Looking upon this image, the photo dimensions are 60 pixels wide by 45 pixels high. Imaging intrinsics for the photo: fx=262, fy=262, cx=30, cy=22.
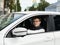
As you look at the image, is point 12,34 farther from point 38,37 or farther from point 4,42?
point 38,37

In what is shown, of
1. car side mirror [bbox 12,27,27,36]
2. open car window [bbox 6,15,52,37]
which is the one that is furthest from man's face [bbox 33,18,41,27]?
car side mirror [bbox 12,27,27,36]

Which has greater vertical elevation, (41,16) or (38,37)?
(41,16)

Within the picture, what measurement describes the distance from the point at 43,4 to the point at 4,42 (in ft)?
353

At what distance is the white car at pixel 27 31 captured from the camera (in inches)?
191

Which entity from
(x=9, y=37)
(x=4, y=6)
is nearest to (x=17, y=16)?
(x=9, y=37)

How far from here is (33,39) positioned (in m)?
4.99

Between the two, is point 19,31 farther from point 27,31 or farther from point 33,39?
point 33,39

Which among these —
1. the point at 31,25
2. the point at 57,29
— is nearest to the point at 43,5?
the point at 57,29

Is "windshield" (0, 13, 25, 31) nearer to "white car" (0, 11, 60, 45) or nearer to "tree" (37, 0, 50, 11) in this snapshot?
"white car" (0, 11, 60, 45)

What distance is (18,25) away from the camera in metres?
4.99

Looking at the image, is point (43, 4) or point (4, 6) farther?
point (43, 4)

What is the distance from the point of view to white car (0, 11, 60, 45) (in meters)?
4.84

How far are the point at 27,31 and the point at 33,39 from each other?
192 mm

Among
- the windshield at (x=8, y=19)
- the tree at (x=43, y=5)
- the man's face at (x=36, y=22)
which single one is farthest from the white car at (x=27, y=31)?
the tree at (x=43, y=5)
